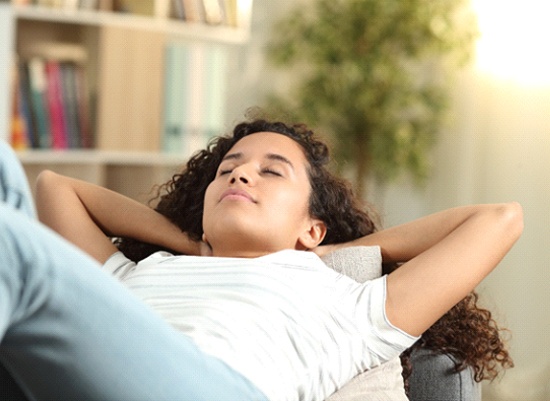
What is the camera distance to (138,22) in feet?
12.3

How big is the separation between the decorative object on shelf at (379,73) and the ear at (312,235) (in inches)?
78.9

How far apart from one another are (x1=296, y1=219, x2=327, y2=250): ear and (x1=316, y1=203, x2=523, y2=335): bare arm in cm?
16

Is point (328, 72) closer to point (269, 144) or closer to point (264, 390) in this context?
point (269, 144)

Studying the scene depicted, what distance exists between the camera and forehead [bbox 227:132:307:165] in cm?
178

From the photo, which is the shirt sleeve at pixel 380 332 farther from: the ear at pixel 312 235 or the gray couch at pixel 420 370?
the ear at pixel 312 235

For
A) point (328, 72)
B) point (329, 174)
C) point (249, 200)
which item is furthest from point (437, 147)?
point (249, 200)

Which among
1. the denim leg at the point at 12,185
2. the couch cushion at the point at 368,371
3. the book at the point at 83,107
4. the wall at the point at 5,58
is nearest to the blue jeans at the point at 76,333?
the denim leg at the point at 12,185

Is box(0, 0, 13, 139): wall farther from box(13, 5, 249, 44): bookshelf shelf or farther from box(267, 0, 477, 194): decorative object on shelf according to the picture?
box(267, 0, 477, 194): decorative object on shelf

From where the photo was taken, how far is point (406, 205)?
13.3ft

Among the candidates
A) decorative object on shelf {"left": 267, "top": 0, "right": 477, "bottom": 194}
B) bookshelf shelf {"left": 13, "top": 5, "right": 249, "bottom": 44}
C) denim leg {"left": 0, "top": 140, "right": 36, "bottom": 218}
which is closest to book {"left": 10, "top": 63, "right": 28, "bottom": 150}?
bookshelf shelf {"left": 13, "top": 5, "right": 249, "bottom": 44}

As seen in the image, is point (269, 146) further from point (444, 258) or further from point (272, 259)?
point (444, 258)

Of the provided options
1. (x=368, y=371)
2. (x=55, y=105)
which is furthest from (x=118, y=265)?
(x=55, y=105)

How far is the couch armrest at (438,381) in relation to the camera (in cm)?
166

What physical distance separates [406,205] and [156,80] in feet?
3.94
